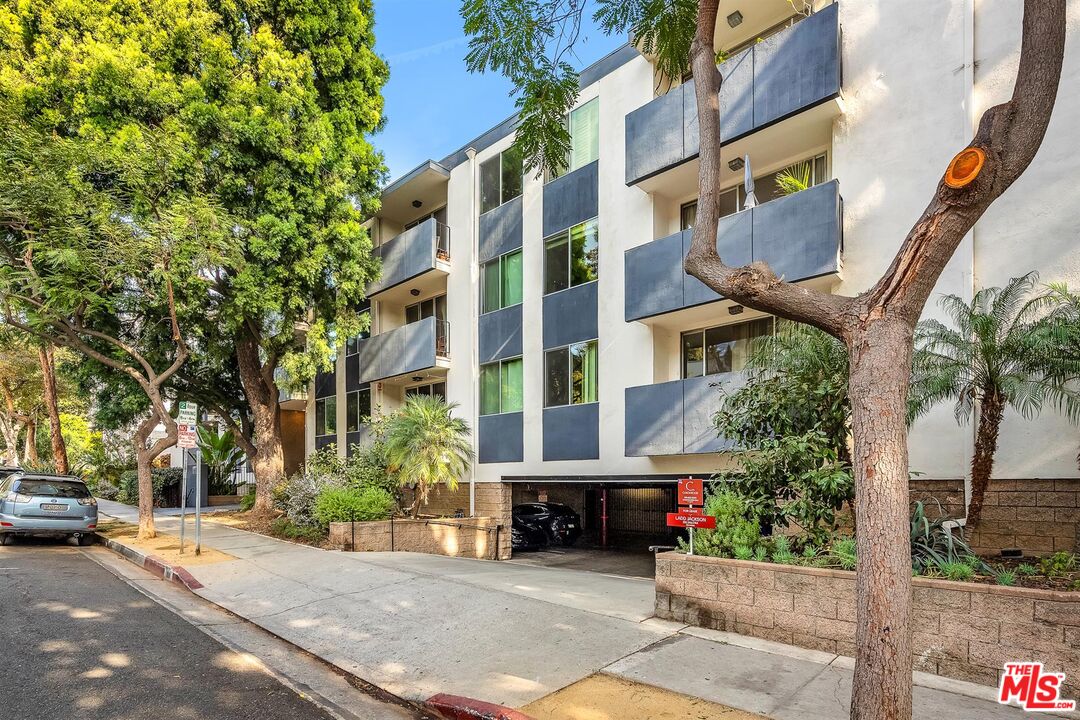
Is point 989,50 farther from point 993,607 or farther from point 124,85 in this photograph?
point 124,85

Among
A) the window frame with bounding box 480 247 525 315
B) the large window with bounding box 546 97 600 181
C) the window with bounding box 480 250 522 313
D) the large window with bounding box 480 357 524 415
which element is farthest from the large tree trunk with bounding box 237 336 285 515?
the large window with bounding box 546 97 600 181

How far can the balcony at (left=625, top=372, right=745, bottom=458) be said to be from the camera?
11.3 metres

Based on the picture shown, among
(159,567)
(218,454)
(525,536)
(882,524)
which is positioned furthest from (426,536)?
(218,454)

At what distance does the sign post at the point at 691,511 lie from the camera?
26.2 feet

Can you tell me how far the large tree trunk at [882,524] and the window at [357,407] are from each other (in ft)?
61.2

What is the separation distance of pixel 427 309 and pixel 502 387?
5333 mm

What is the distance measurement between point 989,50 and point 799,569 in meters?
8.59

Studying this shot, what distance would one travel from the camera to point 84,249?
41.9 ft

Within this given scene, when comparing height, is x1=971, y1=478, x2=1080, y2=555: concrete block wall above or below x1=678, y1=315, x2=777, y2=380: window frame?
below

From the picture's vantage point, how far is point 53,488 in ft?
47.0

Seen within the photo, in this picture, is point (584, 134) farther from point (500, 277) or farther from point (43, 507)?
point (43, 507)

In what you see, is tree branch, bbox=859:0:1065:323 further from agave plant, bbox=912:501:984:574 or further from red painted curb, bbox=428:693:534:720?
red painted curb, bbox=428:693:534:720

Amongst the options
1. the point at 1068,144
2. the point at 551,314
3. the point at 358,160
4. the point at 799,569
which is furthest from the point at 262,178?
the point at 1068,144

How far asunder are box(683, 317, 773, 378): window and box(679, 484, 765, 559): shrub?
436cm
